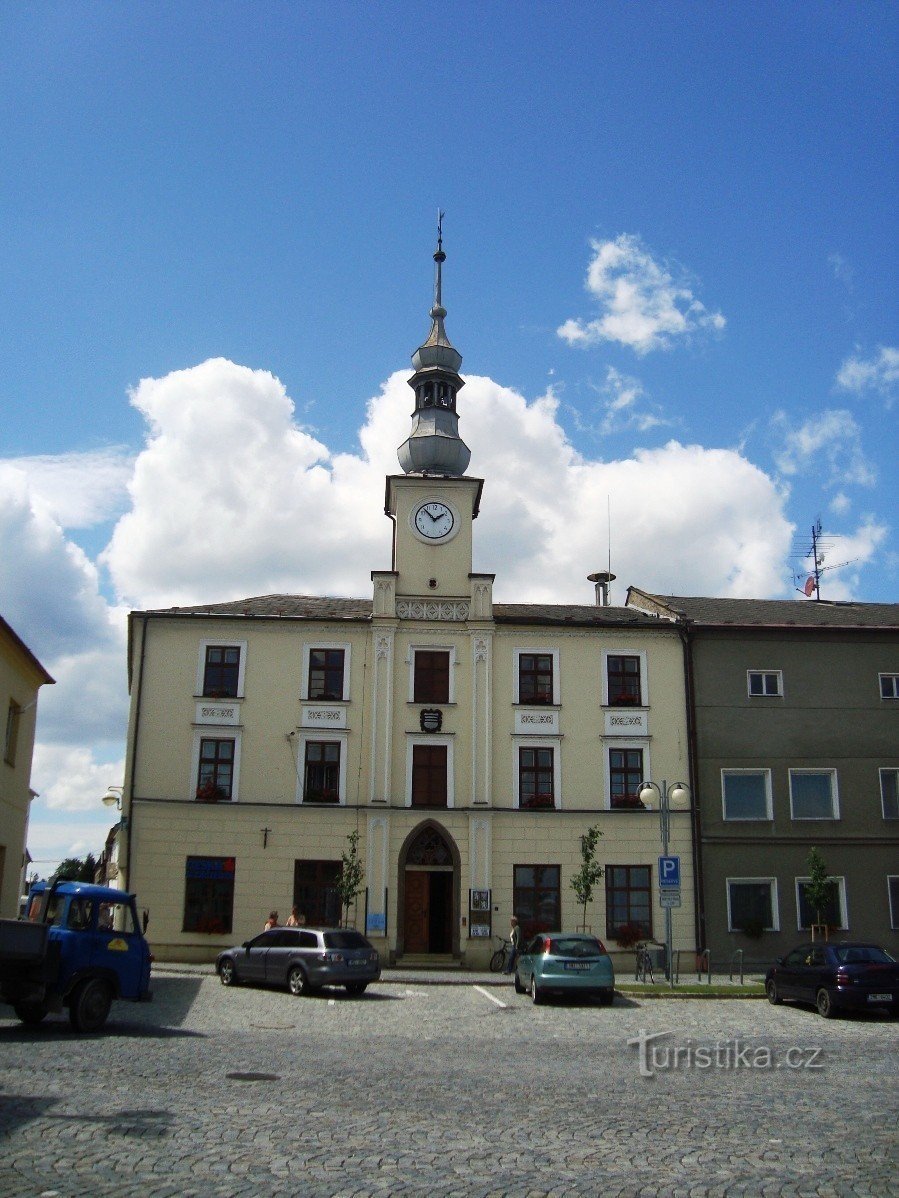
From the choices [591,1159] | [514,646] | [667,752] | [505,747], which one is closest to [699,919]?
[667,752]

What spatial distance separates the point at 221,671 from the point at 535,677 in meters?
10.0

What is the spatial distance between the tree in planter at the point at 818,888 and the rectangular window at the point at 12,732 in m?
22.5

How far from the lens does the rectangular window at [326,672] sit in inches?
1382

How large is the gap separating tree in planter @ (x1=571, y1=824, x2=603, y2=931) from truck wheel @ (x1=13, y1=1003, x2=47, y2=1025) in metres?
18.3

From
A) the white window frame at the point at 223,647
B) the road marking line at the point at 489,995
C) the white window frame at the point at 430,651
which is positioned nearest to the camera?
the road marking line at the point at 489,995

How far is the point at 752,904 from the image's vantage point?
33.8 meters

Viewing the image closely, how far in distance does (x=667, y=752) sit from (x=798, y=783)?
13.8ft

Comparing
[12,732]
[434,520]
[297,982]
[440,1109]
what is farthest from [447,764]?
[440,1109]

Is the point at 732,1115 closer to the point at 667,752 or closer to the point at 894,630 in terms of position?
the point at 667,752

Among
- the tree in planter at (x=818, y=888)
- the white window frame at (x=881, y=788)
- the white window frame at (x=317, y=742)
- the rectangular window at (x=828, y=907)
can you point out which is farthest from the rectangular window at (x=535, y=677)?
the white window frame at (x=881, y=788)

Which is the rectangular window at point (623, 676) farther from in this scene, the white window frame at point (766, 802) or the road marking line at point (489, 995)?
the road marking line at point (489, 995)

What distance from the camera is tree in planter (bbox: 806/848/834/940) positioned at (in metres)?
32.2

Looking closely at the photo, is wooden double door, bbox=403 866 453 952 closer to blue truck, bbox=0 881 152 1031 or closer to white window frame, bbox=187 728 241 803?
white window frame, bbox=187 728 241 803

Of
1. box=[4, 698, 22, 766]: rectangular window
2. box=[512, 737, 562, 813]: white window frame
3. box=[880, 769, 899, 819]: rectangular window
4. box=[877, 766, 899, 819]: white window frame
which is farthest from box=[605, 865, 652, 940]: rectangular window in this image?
box=[4, 698, 22, 766]: rectangular window
